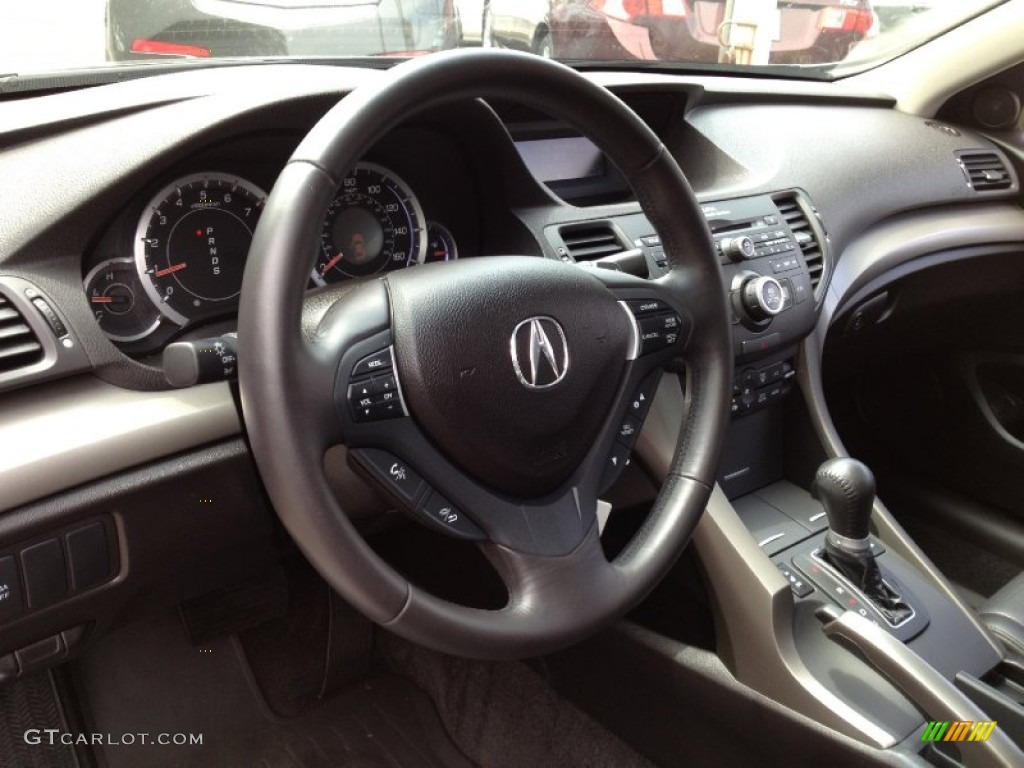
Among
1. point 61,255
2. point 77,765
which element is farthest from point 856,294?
point 77,765

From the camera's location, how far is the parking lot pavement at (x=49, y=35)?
3.88ft

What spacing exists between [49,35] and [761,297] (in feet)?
3.45

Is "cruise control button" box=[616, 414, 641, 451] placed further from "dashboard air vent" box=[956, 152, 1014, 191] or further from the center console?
"dashboard air vent" box=[956, 152, 1014, 191]

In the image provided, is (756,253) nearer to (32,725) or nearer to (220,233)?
(220,233)

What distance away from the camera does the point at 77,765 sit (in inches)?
57.4

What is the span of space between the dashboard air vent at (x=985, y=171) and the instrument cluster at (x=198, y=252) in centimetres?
140

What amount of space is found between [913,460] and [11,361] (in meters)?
1.96

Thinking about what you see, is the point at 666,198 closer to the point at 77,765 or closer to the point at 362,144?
the point at 362,144

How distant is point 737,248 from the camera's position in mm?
1377

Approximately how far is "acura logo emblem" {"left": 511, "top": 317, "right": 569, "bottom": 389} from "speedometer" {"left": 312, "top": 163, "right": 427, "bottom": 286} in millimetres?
373

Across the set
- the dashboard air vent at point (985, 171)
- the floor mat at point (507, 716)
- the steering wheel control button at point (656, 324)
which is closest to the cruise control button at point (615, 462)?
the steering wheel control button at point (656, 324)

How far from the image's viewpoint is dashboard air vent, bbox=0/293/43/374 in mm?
895

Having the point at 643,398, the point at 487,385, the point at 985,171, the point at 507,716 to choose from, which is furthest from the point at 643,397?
the point at 985,171

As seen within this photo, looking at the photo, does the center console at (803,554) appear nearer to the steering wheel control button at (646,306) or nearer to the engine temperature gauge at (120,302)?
the steering wheel control button at (646,306)
